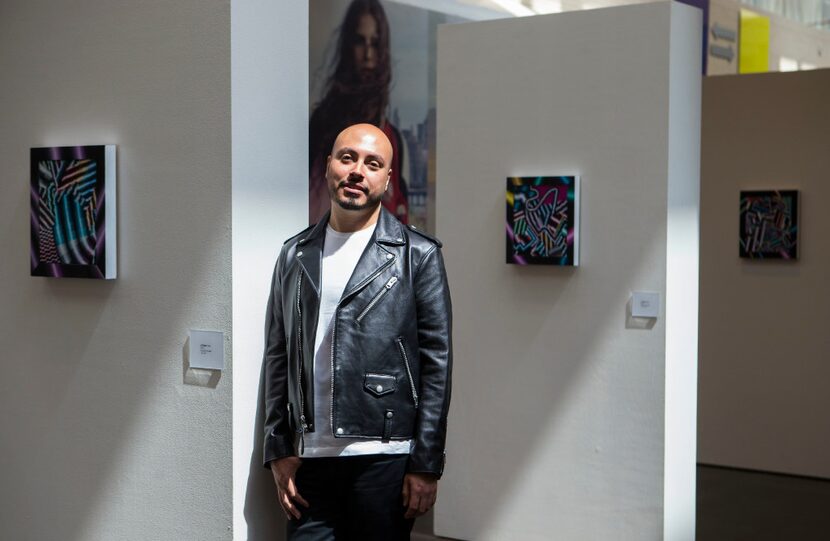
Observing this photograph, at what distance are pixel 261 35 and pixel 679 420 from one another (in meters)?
3.92

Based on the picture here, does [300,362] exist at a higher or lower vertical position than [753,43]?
lower

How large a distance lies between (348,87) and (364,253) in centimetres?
729

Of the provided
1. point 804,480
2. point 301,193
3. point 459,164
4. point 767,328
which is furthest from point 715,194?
point 301,193

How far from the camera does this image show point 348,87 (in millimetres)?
10672

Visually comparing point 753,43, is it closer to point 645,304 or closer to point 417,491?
point 645,304

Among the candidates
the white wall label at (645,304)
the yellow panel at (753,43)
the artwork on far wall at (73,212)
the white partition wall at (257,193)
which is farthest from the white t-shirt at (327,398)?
the yellow panel at (753,43)

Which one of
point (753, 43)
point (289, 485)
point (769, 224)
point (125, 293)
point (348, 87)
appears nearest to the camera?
point (289, 485)

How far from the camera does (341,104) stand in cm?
1066

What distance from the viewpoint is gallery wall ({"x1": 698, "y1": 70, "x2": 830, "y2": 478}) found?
9.09 meters

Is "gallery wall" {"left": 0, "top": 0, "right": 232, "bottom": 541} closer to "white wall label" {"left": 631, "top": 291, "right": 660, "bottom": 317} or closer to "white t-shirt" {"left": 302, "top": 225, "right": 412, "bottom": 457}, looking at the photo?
"white t-shirt" {"left": 302, "top": 225, "right": 412, "bottom": 457}

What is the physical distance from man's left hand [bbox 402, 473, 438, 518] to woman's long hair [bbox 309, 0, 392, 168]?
23.7 feet

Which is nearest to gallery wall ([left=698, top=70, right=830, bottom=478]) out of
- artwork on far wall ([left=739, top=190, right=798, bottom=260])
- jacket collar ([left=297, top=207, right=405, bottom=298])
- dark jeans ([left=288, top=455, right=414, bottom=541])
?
artwork on far wall ([left=739, top=190, right=798, bottom=260])

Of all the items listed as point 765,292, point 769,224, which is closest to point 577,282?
point 769,224

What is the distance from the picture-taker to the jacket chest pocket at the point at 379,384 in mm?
3504
